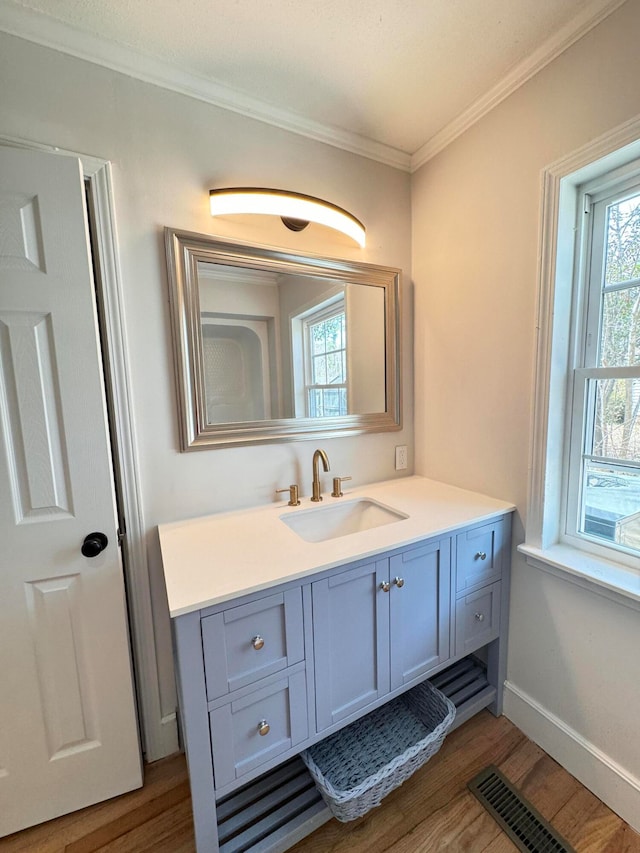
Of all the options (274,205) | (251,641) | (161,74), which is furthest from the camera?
(274,205)

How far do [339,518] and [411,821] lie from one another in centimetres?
98

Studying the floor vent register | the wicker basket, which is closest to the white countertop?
the wicker basket

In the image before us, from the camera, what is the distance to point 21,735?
43.0 inches

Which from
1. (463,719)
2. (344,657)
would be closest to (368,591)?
(344,657)

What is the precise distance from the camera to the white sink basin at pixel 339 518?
4.71 ft

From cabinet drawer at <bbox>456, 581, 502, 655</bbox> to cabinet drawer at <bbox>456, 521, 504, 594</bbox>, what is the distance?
5cm

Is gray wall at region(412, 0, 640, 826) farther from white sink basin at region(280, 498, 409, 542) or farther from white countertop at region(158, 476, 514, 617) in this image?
white sink basin at region(280, 498, 409, 542)

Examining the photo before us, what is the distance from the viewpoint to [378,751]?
1.27m

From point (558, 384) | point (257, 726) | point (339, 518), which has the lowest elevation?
point (257, 726)

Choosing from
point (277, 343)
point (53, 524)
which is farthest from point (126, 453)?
point (277, 343)

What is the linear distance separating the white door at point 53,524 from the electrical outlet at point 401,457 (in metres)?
1.29

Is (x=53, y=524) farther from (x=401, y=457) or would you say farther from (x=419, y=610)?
(x=401, y=457)

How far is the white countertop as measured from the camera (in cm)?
92

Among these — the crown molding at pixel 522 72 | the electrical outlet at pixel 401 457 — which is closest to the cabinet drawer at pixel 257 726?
→ the electrical outlet at pixel 401 457
